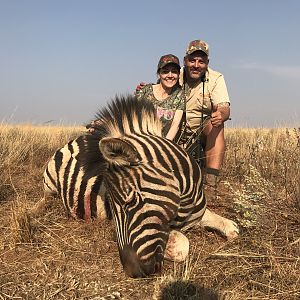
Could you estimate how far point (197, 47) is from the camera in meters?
4.36

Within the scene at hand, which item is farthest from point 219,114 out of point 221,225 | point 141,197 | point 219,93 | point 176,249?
point 141,197

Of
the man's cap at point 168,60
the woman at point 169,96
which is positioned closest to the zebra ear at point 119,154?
the woman at point 169,96

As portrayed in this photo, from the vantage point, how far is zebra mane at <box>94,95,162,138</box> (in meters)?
2.67

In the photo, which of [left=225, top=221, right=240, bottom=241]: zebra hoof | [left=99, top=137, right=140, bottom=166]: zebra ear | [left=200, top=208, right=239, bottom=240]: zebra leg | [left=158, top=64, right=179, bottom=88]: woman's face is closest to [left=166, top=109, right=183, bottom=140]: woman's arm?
[left=158, top=64, right=179, bottom=88]: woman's face

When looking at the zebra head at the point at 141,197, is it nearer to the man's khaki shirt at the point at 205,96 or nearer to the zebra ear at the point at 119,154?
the zebra ear at the point at 119,154

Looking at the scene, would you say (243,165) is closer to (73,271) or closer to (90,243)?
(90,243)

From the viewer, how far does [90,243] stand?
2.82m

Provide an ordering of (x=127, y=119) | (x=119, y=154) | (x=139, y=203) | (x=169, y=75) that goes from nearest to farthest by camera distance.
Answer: (x=139, y=203) < (x=119, y=154) < (x=127, y=119) < (x=169, y=75)

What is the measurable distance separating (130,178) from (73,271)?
69cm

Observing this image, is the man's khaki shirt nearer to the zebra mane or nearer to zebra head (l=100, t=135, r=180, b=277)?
the zebra mane

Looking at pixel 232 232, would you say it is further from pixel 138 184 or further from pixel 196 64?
pixel 196 64

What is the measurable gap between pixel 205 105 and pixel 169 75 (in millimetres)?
780

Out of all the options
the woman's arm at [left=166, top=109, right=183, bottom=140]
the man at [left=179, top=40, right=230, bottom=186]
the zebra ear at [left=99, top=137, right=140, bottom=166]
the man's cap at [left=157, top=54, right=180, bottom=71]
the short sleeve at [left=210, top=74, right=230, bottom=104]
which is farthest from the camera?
the short sleeve at [left=210, top=74, right=230, bottom=104]

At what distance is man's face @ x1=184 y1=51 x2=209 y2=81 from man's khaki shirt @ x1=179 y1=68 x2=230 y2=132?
0.45 feet
